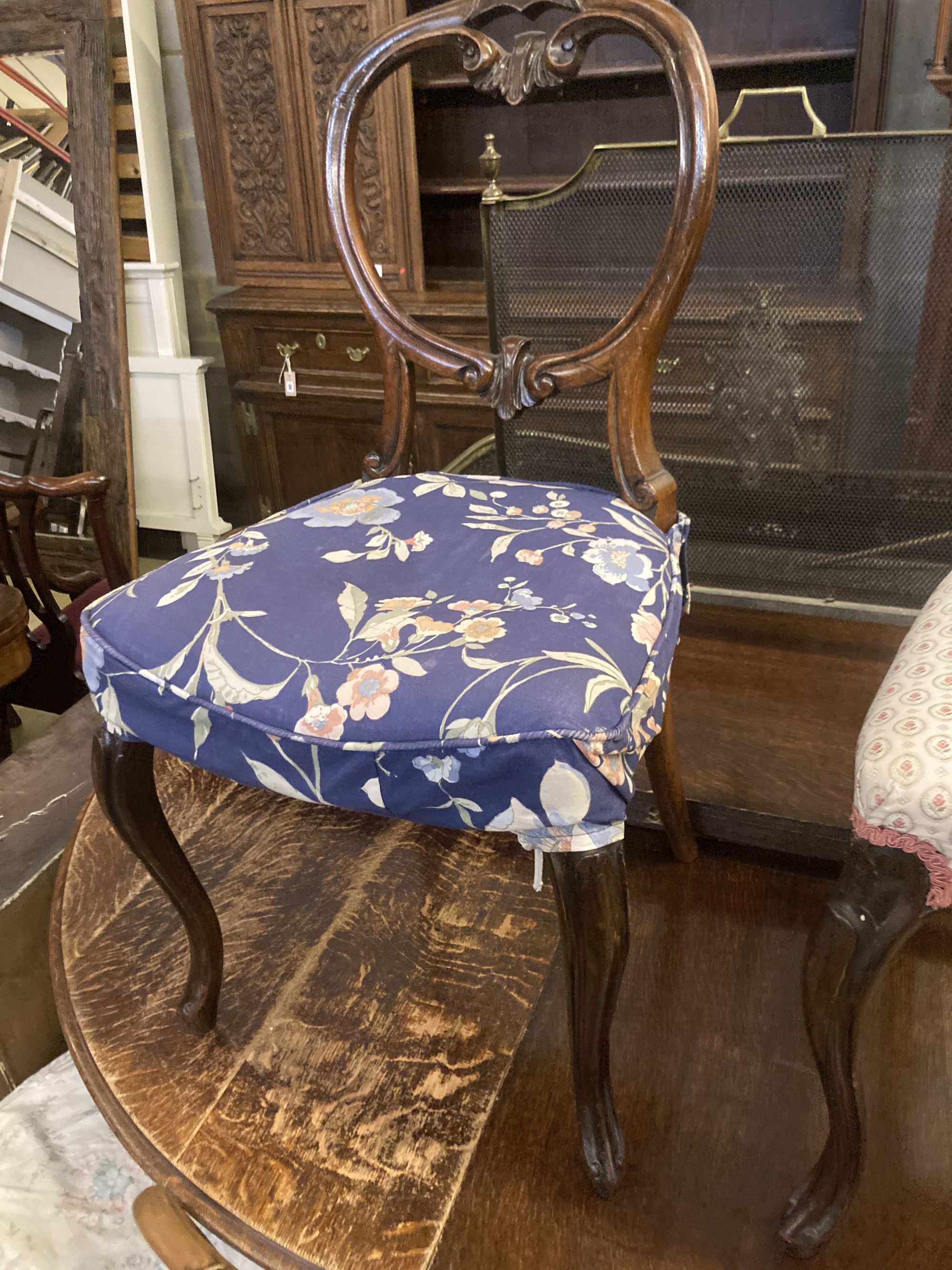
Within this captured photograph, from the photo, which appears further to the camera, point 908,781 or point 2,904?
point 2,904

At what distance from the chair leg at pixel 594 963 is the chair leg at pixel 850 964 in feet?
0.41

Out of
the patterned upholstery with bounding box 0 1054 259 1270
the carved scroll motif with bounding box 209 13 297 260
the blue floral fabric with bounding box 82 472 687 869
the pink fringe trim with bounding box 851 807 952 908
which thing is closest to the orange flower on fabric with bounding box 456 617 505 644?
the blue floral fabric with bounding box 82 472 687 869

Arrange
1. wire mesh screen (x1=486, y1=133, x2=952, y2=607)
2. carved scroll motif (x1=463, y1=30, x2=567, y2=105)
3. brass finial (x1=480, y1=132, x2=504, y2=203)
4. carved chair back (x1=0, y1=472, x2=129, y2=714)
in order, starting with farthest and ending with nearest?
carved chair back (x1=0, y1=472, x2=129, y2=714), brass finial (x1=480, y1=132, x2=504, y2=203), wire mesh screen (x1=486, y1=133, x2=952, y2=607), carved scroll motif (x1=463, y1=30, x2=567, y2=105)

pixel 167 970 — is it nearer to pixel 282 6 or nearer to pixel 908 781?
pixel 908 781

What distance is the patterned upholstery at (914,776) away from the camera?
0.51 m

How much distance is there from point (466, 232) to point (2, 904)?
7.22ft

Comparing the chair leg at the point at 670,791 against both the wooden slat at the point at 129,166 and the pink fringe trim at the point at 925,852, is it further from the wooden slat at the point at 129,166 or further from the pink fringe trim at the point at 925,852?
the wooden slat at the point at 129,166

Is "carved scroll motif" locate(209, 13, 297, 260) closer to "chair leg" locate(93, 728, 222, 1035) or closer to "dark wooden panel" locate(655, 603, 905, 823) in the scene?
"dark wooden panel" locate(655, 603, 905, 823)

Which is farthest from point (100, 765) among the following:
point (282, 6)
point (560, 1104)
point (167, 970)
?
point (282, 6)

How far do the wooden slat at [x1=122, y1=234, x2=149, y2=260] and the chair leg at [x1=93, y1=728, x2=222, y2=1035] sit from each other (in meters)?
2.31

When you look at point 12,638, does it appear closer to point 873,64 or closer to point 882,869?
point 882,869

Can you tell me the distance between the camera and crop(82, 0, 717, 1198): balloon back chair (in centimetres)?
55

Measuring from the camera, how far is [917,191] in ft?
4.18

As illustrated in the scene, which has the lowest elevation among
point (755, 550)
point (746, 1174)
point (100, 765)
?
point (746, 1174)
